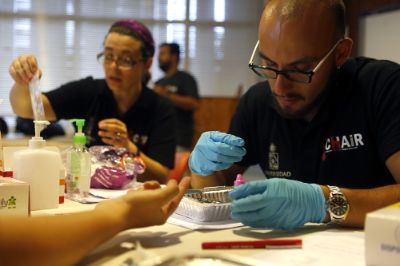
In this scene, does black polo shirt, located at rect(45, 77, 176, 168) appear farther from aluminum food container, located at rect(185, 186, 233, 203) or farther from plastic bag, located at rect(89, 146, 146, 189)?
aluminum food container, located at rect(185, 186, 233, 203)

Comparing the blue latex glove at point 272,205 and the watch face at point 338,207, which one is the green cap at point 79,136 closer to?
the blue latex glove at point 272,205

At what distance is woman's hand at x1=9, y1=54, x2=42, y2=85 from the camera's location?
1.45m

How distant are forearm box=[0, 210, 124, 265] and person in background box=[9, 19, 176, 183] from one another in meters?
1.11

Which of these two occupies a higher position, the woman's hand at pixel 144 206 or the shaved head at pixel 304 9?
the shaved head at pixel 304 9

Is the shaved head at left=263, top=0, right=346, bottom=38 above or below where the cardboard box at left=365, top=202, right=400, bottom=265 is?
above

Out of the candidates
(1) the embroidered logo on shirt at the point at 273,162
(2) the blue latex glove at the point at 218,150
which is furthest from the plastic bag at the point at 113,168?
(1) the embroidered logo on shirt at the point at 273,162

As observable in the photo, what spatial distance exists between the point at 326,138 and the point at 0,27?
4.55 metres

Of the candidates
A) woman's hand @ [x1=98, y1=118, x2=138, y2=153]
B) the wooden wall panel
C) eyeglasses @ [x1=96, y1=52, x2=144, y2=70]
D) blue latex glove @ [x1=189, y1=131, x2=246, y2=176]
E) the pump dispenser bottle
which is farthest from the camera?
the wooden wall panel

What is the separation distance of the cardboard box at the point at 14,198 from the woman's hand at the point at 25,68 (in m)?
0.58

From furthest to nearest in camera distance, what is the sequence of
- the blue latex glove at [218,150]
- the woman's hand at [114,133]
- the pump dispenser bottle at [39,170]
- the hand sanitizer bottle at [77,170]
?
the woman's hand at [114,133]
the hand sanitizer bottle at [77,170]
the blue latex glove at [218,150]
the pump dispenser bottle at [39,170]

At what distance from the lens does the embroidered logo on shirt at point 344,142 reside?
1.33 metres

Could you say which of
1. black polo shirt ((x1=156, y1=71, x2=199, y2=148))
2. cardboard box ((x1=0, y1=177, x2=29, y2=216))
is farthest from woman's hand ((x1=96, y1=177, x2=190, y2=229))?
black polo shirt ((x1=156, y1=71, x2=199, y2=148))

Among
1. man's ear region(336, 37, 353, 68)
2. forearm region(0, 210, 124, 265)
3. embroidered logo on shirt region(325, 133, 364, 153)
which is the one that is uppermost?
man's ear region(336, 37, 353, 68)

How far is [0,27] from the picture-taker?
504 cm
